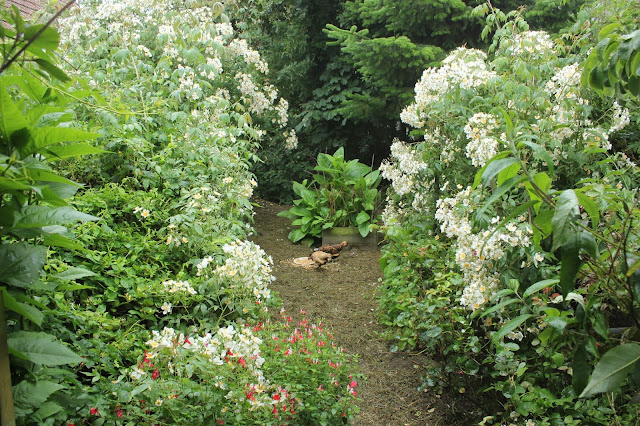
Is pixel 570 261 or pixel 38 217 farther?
pixel 38 217

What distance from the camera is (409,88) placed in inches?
239

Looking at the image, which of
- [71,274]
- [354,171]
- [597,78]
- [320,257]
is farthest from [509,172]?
[354,171]

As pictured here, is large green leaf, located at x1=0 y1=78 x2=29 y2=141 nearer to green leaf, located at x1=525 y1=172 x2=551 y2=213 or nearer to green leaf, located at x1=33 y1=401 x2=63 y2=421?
green leaf, located at x1=33 y1=401 x2=63 y2=421

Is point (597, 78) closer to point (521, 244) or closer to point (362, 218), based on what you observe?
point (521, 244)

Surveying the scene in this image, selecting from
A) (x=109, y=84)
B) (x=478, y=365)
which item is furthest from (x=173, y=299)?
(x=109, y=84)

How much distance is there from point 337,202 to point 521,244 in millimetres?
3709

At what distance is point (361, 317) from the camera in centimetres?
403

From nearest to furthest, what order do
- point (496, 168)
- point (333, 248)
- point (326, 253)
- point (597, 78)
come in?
1. point (496, 168)
2. point (597, 78)
3. point (326, 253)
4. point (333, 248)

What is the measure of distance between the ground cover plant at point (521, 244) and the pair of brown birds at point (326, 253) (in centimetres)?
96

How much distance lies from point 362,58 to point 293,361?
4.31 m

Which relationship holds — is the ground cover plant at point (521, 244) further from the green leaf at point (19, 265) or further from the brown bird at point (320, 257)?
the green leaf at point (19, 265)

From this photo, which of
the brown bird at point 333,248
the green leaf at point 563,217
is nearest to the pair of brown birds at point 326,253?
the brown bird at point 333,248

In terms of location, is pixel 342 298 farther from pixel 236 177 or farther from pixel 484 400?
pixel 484 400

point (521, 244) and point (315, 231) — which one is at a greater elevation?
point (521, 244)
